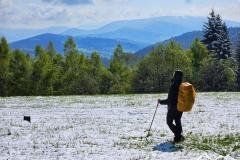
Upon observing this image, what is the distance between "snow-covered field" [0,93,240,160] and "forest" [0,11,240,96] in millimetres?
60302

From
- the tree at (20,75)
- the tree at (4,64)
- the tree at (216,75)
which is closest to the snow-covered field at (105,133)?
the tree at (216,75)

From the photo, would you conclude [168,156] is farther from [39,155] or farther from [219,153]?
[39,155]

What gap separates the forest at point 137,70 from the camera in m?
91.5

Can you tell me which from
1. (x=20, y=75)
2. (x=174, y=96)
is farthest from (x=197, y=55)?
(x=174, y=96)

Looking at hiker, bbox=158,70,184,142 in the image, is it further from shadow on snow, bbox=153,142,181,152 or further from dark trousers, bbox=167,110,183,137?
shadow on snow, bbox=153,142,181,152

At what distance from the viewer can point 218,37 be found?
92.0m

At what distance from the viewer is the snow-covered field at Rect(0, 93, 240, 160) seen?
51.7 ft

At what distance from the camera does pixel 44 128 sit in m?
22.9

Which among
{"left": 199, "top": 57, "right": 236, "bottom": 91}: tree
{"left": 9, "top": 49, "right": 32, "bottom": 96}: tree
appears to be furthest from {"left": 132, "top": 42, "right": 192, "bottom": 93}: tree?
{"left": 9, "top": 49, "right": 32, "bottom": 96}: tree

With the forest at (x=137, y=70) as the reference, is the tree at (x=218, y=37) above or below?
above

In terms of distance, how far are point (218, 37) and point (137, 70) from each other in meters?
19.3

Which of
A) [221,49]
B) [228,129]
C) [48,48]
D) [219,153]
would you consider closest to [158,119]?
[228,129]

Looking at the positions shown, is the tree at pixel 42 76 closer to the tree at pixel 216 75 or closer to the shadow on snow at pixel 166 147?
the tree at pixel 216 75

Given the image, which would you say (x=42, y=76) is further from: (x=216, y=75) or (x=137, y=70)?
(x=216, y=75)
